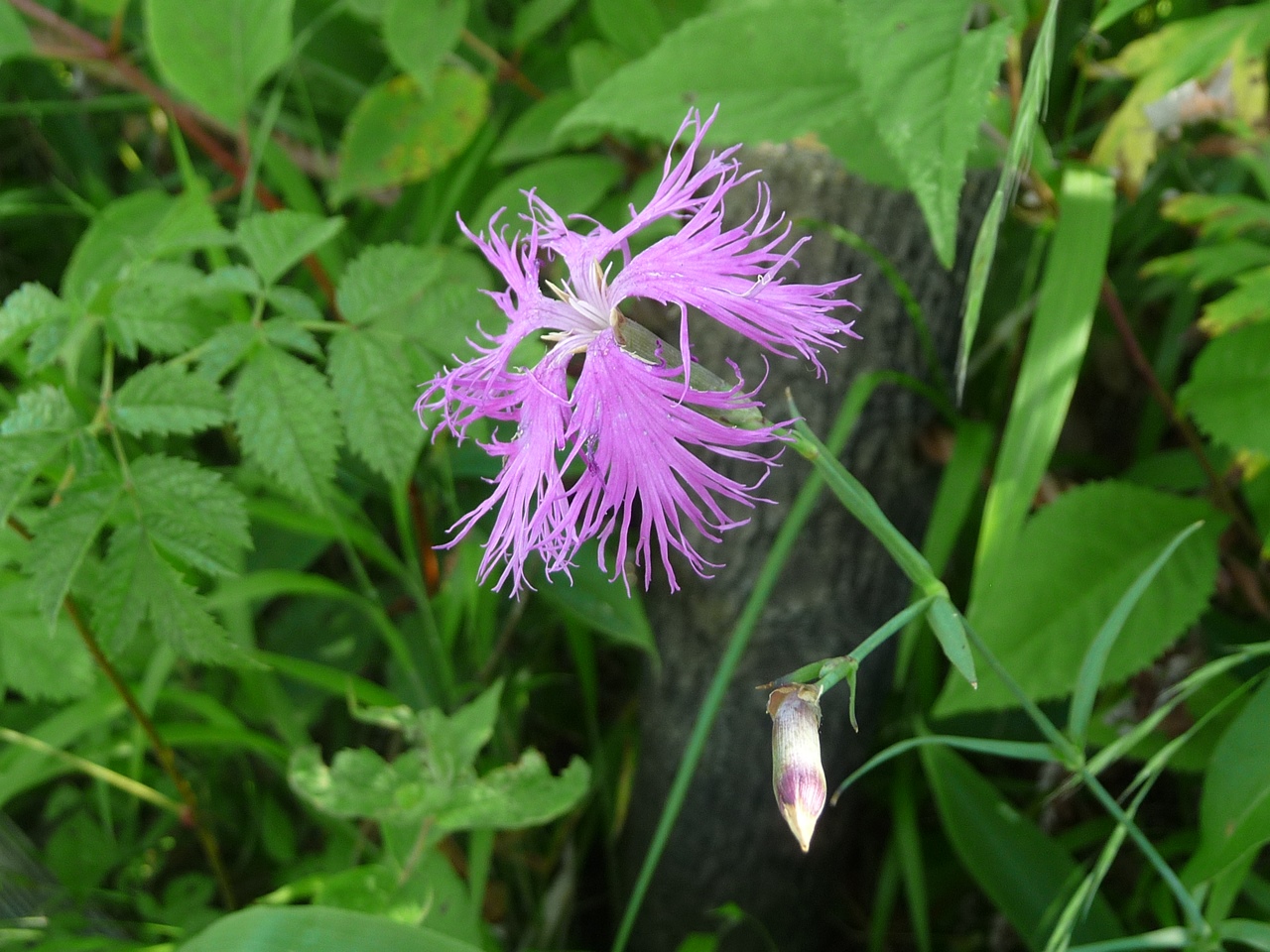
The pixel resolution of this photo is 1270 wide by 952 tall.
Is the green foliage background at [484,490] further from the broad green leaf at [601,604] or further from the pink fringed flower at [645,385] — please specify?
the pink fringed flower at [645,385]

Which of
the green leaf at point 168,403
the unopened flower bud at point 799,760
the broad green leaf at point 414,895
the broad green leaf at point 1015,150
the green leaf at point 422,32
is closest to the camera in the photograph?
the unopened flower bud at point 799,760

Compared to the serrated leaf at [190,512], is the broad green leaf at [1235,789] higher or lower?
lower

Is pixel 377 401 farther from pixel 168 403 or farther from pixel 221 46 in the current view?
pixel 221 46

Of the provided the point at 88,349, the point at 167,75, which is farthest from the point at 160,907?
the point at 167,75

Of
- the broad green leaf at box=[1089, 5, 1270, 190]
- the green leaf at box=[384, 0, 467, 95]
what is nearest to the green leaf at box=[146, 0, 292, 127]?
the green leaf at box=[384, 0, 467, 95]

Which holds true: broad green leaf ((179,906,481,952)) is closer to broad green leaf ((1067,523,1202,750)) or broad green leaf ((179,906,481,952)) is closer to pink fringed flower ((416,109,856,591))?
pink fringed flower ((416,109,856,591))

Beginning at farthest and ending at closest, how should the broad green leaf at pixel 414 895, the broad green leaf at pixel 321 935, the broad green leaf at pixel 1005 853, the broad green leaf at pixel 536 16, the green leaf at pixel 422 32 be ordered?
the broad green leaf at pixel 536 16 < the green leaf at pixel 422 32 < the broad green leaf at pixel 1005 853 < the broad green leaf at pixel 414 895 < the broad green leaf at pixel 321 935

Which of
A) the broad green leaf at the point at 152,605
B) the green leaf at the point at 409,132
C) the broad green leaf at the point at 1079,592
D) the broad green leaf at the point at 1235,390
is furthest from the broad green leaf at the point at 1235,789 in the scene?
the green leaf at the point at 409,132

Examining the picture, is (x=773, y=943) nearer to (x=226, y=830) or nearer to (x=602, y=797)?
(x=602, y=797)
